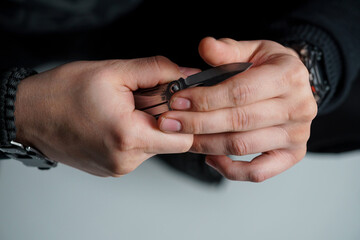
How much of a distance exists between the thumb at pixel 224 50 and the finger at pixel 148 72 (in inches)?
2.3

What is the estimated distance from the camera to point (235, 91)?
0.48 m

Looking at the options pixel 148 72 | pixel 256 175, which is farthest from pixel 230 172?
pixel 148 72

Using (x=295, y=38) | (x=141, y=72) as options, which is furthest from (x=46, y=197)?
(x=295, y=38)

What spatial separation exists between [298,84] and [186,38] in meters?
0.50

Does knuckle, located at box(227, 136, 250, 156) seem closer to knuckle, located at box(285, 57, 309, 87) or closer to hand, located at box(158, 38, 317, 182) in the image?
hand, located at box(158, 38, 317, 182)

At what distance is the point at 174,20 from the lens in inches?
37.1

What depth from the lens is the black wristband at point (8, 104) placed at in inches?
21.1

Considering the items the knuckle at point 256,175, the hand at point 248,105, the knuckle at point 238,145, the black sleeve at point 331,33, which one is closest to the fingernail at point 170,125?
the hand at point 248,105

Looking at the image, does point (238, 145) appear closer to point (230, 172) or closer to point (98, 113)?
point (230, 172)

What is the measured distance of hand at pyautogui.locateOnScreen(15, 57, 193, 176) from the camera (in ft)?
1.63

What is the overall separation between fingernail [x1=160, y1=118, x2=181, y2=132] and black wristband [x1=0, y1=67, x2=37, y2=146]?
26 centimetres

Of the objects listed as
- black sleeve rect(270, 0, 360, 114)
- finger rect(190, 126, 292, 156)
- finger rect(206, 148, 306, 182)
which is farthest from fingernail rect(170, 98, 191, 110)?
black sleeve rect(270, 0, 360, 114)

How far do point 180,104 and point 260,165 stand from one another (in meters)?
0.24

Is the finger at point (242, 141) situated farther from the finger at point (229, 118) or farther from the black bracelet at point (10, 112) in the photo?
the black bracelet at point (10, 112)
